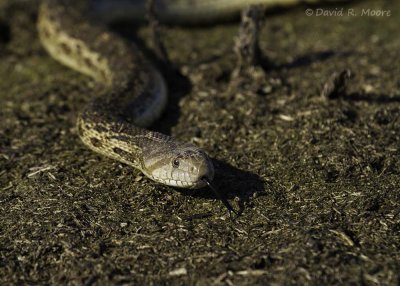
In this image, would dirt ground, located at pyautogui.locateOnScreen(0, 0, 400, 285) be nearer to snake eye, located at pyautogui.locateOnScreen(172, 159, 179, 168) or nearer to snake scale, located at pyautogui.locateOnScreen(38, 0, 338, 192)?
snake scale, located at pyautogui.locateOnScreen(38, 0, 338, 192)

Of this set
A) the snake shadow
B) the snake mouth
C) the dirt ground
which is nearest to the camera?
the dirt ground

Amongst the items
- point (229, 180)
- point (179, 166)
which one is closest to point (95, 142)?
point (179, 166)

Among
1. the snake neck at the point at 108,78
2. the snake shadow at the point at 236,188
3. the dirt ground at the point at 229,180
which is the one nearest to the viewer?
the dirt ground at the point at 229,180

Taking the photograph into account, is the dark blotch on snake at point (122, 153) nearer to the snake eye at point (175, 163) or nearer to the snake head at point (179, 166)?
the snake head at point (179, 166)

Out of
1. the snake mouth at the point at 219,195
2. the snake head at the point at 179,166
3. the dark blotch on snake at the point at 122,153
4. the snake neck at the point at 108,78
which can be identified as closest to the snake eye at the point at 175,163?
the snake head at the point at 179,166

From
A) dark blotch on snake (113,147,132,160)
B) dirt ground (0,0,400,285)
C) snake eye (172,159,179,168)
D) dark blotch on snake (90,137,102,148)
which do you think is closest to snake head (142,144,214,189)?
snake eye (172,159,179,168)

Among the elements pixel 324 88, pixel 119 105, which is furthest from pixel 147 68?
pixel 324 88
